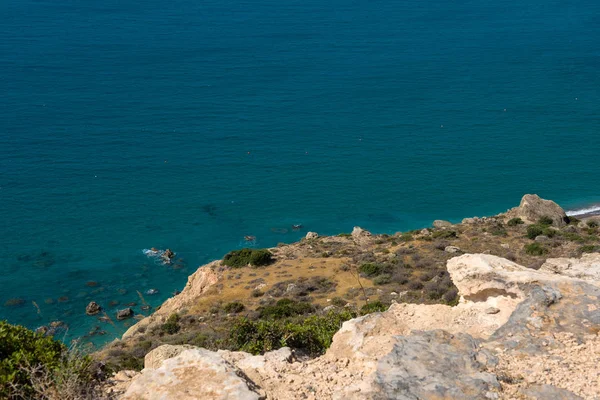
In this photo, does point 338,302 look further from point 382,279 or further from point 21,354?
point 21,354

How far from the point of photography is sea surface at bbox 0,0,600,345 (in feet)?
187

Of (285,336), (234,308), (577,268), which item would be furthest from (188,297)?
(577,268)

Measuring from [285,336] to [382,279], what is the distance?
1746 cm

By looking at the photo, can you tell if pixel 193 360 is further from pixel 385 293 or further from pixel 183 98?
pixel 183 98

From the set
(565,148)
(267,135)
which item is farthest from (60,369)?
(565,148)

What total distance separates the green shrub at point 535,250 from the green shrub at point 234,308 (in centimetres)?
1654

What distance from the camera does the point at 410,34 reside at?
127062 mm

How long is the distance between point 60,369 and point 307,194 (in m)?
55.8

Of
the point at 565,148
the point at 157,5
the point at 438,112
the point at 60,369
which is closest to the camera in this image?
the point at 60,369

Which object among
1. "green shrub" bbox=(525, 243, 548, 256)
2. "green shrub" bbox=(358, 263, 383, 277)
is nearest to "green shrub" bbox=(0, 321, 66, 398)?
"green shrub" bbox=(358, 263, 383, 277)

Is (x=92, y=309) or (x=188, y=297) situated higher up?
(x=188, y=297)

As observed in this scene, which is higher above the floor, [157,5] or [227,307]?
[157,5]

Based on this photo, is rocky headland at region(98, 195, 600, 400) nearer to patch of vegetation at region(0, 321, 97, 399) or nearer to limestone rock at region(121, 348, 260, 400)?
limestone rock at region(121, 348, 260, 400)

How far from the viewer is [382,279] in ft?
106
